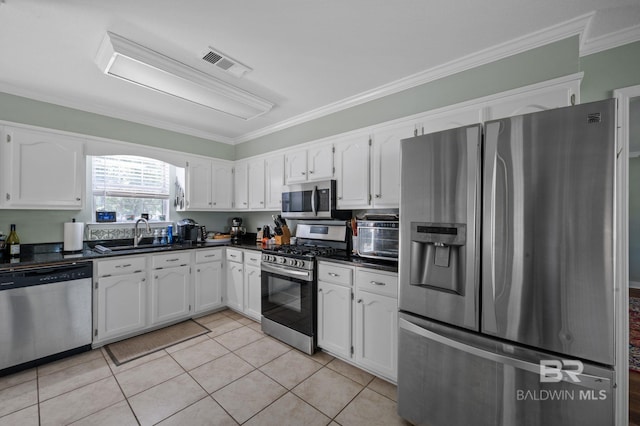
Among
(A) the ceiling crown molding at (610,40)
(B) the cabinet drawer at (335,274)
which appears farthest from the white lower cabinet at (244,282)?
(A) the ceiling crown molding at (610,40)

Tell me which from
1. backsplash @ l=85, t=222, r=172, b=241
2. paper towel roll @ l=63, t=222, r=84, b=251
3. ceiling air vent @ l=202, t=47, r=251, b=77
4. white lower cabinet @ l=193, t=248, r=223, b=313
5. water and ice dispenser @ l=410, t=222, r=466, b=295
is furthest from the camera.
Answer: white lower cabinet @ l=193, t=248, r=223, b=313

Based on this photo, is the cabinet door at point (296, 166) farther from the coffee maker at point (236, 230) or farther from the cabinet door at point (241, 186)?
the coffee maker at point (236, 230)

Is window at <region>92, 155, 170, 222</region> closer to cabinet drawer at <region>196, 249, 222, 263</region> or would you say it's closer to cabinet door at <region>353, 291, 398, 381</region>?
cabinet drawer at <region>196, 249, 222, 263</region>

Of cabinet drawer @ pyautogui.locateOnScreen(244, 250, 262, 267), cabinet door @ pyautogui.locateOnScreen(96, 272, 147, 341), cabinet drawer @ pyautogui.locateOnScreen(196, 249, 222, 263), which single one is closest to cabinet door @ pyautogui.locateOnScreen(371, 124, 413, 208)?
cabinet drawer @ pyautogui.locateOnScreen(244, 250, 262, 267)

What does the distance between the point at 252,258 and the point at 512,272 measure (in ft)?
8.86

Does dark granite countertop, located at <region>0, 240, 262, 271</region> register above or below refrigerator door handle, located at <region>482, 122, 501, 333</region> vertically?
below

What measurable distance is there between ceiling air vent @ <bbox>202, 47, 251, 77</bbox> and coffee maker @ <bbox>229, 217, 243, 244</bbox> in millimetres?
2464

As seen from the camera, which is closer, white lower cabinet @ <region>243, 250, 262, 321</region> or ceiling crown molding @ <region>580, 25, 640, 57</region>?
ceiling crown molding @ <region>580, 25, 640, 57</region>

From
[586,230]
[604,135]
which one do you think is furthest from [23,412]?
[604,135]

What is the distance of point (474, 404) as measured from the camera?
1416mm

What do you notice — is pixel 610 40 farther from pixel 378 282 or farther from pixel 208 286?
pixel 208 286

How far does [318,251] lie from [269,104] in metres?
1.68

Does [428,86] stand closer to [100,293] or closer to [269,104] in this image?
[269,104]

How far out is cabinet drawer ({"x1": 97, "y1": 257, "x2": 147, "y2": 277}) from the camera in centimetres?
271
